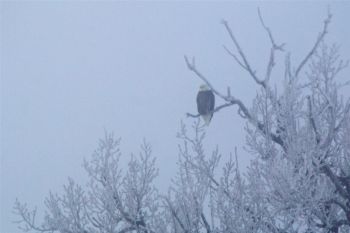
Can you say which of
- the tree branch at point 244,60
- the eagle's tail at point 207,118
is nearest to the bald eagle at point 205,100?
the eagle's tail at point 207,118

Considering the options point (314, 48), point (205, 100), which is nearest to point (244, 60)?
point (314, 48)

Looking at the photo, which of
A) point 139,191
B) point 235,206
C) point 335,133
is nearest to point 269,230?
point 235,206

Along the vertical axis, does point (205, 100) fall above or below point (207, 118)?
above

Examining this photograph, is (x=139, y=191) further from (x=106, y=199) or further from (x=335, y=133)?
(x=335, y=133)

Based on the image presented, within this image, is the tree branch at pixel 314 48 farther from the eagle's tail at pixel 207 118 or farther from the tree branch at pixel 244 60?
the eagle's tail at pixel 207 118

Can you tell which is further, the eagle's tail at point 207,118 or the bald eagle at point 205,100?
the bald eagle at point 205,100

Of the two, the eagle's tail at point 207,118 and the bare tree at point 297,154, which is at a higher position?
the eagle's tail at point 207,118

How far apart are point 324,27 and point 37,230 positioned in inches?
208

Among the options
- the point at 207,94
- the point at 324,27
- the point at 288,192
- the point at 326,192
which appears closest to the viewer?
the point at 288,192

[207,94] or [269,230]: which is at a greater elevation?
[207,94]

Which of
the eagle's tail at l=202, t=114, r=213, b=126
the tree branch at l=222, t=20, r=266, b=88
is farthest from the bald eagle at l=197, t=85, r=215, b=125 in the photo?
the tree branch at l=222, t=20, r=266, b=88

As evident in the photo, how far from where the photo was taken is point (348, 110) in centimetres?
518

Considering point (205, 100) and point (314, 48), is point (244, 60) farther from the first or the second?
point (205, 100)

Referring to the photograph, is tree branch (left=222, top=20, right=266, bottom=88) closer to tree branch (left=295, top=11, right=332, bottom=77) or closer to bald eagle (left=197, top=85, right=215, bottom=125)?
tree branch (left=295, top=11, right=332, bottom=77)
